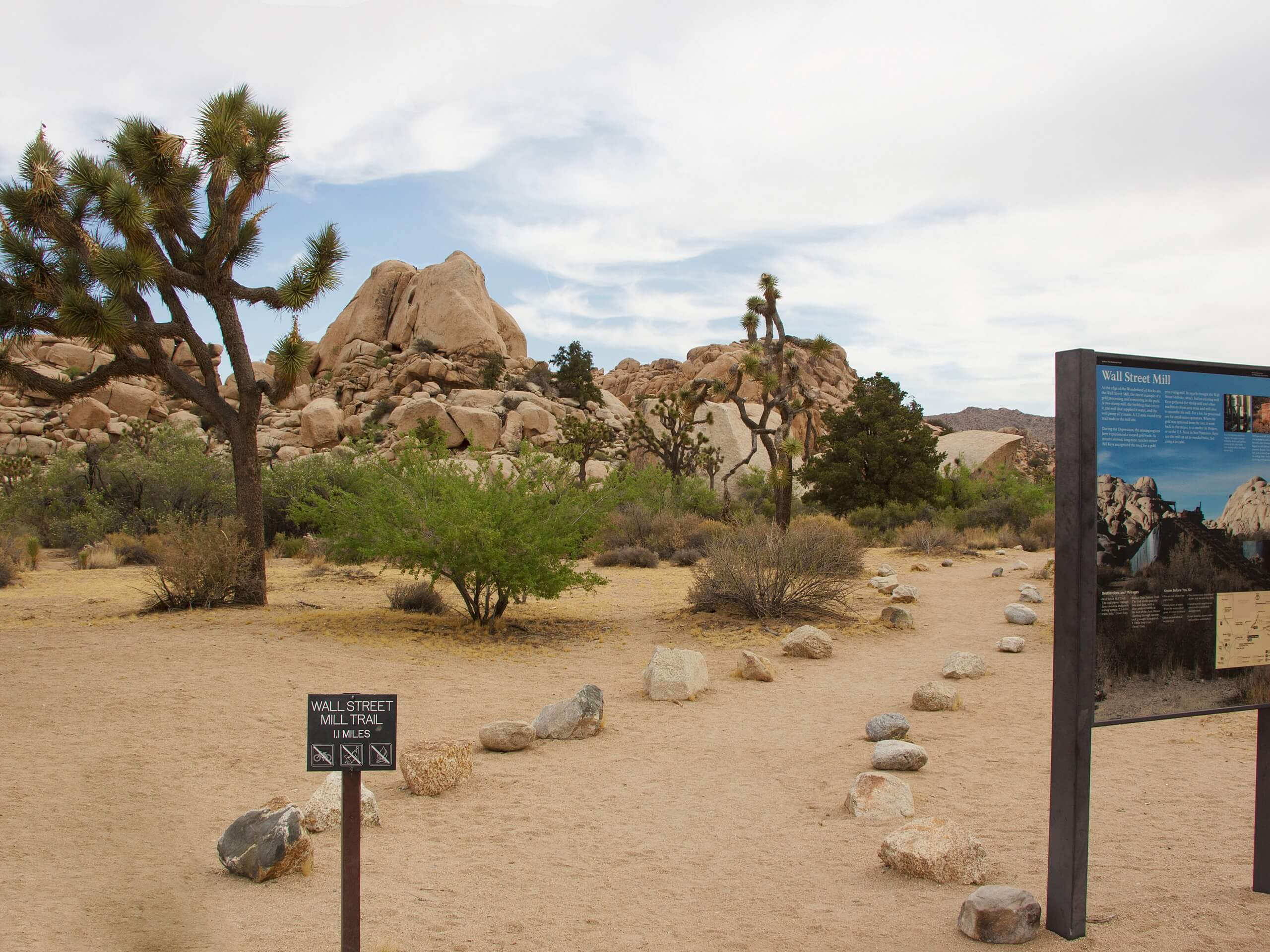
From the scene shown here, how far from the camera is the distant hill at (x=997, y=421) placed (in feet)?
272

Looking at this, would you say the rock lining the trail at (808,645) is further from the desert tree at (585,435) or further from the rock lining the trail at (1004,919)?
the desert tree at (585,435)

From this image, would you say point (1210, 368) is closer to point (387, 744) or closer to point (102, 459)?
point (387, 744)

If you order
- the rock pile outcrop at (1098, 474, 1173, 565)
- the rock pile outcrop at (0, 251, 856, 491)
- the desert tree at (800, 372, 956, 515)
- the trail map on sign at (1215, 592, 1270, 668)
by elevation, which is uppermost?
the rock pile outcrop at (0, 251, 856, 491)

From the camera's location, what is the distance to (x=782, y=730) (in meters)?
7.70

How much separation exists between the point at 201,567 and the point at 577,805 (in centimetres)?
941

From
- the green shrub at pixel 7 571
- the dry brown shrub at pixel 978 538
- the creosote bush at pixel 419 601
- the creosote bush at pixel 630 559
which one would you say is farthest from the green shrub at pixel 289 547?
the dry brown shrub at pixel 978 538

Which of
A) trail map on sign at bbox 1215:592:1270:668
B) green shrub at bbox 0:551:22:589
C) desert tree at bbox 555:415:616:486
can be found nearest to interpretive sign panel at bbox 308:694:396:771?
trail map on sign at bbox 1215:592:1270:668

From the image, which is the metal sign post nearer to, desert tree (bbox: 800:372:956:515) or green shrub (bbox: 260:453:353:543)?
green shrub (bbox: 260:453:353:543)

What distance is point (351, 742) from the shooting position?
3.58 metres

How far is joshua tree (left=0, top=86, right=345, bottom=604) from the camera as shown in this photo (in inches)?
518

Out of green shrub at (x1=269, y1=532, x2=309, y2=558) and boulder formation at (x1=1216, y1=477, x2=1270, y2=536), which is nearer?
boulder formation at (x1=1216, y1=477, x2=1270, y2=536)

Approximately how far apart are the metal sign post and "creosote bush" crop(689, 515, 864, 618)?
974cm

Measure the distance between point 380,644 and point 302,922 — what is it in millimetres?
7333

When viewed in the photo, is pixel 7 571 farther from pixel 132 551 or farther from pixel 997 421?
pixel 997 421
